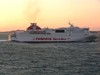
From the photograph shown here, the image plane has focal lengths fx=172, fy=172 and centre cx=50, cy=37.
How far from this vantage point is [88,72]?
53.0 ft

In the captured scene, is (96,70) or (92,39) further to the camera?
(92,39)

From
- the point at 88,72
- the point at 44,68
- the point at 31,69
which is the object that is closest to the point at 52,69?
the point at 44,68

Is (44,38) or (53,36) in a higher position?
(53,36)

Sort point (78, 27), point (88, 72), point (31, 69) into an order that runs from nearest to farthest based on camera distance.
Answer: point (88, 72) → point (31, 69) → point (78, 27)

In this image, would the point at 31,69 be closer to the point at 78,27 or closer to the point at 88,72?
the point at 88,72

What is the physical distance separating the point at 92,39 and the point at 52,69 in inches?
1816

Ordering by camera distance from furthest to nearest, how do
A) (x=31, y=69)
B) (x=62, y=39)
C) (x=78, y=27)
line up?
(x=78, y=27) < (x=62, y=39) < (x=31, y=69)

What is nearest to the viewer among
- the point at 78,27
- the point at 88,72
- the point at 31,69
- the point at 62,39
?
the point at 88,72

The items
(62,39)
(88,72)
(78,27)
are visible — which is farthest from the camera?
(78,27)

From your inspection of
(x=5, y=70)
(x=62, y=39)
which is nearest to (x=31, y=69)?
(x=5, y=70)

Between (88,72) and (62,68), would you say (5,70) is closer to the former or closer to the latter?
(62,68)

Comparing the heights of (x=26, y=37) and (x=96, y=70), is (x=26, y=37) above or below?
above

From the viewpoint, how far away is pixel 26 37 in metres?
57.5

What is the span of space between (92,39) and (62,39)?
11.4m
